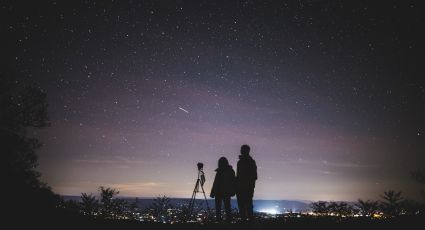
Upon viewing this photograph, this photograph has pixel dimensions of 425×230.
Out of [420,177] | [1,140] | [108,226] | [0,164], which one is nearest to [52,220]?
[108,226]

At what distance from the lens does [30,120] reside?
23312 mm

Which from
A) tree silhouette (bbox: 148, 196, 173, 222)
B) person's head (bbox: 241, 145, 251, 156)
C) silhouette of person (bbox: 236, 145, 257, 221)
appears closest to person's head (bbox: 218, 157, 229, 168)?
silhouette of person (bbox: 236, 145, 257, 221)

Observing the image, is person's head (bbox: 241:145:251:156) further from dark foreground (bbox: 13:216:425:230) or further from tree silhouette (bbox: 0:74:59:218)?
tree silhouette (bbox: 0:74:59:218)

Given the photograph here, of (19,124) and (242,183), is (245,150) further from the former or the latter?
(19,124)

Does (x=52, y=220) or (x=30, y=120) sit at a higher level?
(x=30, y=120)

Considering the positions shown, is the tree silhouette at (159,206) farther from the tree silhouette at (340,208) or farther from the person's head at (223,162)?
the person's head at (223,162)

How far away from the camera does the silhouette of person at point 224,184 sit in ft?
40.5

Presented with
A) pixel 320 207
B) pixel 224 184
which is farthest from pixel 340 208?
pixel 224 184

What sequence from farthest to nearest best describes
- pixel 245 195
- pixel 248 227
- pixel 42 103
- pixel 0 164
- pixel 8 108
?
1. pixel 42 103
2. pixel 8 108
3. pixel 0 164
4. pixel 245 195
5. pixel 248 227

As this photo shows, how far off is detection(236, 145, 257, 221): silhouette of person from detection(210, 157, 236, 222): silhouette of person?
0.65 m

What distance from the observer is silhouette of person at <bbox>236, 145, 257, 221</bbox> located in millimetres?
11625

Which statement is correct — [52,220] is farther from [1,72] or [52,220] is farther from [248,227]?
[1,72]

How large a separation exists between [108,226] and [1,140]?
14467 millimetres

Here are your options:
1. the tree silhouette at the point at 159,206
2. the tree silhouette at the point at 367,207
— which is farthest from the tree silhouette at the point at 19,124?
the tree silhouette at the point at 367,207
